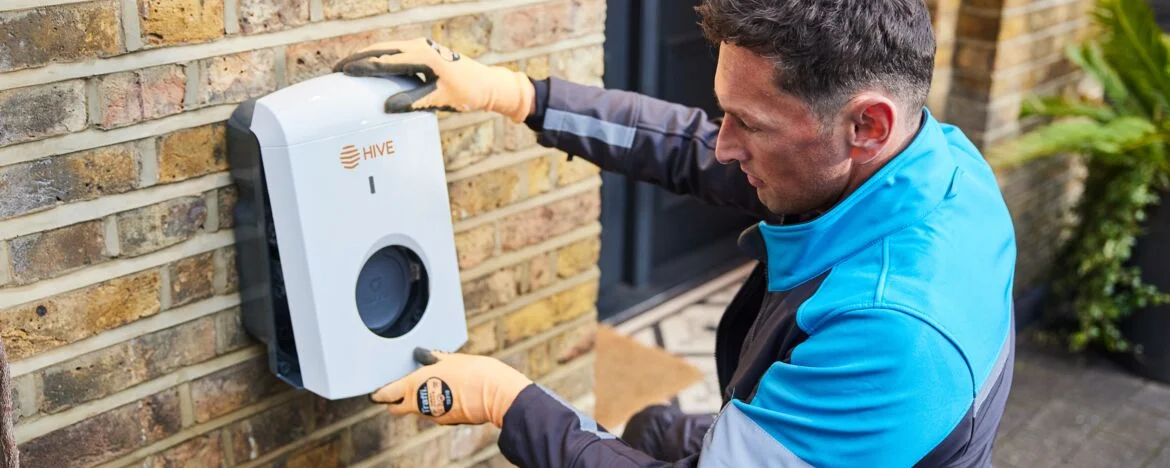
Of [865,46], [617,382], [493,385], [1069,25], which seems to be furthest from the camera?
[1069,25]

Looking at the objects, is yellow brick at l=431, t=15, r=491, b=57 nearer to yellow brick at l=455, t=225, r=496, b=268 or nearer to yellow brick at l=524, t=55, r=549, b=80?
yellow brick at l=524, t=55, r=549, b=80

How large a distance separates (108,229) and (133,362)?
200mm

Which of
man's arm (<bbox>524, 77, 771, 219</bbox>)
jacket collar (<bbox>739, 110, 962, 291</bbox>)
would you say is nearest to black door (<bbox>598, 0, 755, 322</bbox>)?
man's arm (<bbox>524, 77, 771, 219</bbox>)

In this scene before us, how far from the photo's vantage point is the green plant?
323 cm

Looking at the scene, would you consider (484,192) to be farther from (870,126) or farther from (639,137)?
(870,126)

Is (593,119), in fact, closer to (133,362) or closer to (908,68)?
(908,68)

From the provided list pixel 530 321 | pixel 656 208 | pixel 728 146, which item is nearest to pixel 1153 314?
pixel 656 208

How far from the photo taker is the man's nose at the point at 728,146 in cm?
150

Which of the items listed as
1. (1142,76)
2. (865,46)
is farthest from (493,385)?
(1142,76)

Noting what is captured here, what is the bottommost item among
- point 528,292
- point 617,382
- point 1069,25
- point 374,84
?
Result: point 617,382

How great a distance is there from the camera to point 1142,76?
131 inches

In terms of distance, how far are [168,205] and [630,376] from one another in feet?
6.17

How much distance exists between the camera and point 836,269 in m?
1.43

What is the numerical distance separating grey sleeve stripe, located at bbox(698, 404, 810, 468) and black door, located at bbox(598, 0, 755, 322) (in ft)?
6.51
